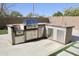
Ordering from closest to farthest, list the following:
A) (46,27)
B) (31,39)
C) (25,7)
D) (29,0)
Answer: (29,0) < (25,7) < (31,39) < (46,27)

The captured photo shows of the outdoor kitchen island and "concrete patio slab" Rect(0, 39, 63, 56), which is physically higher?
the outdoor kitchen island

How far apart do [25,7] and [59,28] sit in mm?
1310

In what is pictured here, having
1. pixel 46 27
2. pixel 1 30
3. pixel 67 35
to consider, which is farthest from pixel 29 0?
pixel 1 30

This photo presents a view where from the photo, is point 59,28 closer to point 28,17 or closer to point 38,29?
point 38,29

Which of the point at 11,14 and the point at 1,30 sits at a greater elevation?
the point at 11,14

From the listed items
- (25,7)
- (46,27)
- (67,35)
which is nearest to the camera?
(25,7)

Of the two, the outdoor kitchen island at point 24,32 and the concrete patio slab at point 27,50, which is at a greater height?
the outdoor kitchen island at point 24,32

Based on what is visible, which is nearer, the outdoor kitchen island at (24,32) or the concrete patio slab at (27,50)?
the concrete patio slab at (27,50)

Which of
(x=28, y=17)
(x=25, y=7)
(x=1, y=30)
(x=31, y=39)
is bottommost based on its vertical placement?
(x=31, y=39)

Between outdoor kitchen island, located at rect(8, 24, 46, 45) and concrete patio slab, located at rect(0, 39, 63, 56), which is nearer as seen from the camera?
concrete patio slab, located at rect(0, 39, 63, 56)

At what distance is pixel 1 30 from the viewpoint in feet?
15.0

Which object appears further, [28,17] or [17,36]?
[28,17]

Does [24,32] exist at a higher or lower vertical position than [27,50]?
higher

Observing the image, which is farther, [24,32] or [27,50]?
[24,32]
